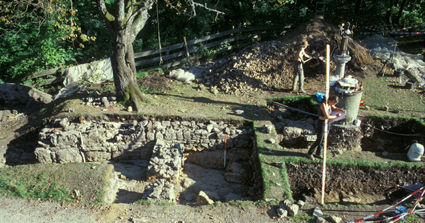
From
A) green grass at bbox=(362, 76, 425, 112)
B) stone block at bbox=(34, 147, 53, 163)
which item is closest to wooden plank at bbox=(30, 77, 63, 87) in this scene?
stone block at bbox=(34, 147, 53, 163)

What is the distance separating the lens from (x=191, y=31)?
13.5 meters

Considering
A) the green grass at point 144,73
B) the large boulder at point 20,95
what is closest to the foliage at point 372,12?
the green grass at point 144,73

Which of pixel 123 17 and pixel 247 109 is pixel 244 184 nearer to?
Result: pixel 247 109

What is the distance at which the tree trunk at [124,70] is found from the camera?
28.0 ft

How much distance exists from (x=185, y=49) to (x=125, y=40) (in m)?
4.97

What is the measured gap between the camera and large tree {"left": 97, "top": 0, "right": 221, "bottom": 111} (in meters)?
8.14

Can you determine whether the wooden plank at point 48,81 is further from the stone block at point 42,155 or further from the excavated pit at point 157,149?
the stone block at point 42,155

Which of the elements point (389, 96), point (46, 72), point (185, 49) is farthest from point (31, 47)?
point (389, 96)

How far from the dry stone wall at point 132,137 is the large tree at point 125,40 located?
100 cm

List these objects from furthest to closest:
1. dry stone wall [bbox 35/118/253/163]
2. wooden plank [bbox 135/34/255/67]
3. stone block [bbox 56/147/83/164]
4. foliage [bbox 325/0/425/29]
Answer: foliage [bbox 325/0/425/29], wooden plank [bbox 135/34/255/67], dry stone wall [bbox 35/118/253/163], stone block [bbox 56/147/83/164]

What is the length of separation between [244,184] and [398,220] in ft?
10.9

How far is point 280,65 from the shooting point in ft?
36.1

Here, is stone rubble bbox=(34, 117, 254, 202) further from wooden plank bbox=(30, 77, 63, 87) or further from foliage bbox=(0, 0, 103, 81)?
foliage bbox=(0, 0, 103, 81)

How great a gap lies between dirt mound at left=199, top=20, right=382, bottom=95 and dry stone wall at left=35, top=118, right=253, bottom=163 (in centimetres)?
236
